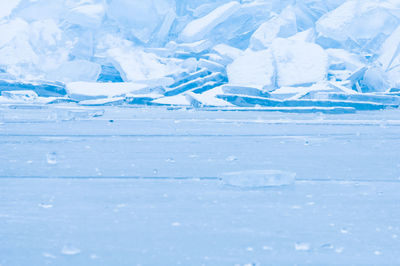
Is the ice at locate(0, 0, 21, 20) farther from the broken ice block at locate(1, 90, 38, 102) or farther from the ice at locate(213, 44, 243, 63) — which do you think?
the ice at locate(213, 44, 243, 63)

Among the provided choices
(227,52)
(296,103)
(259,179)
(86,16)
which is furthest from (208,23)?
(259,179)

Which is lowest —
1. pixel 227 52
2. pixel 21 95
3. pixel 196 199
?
pixel 196 199

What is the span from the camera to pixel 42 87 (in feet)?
11.1

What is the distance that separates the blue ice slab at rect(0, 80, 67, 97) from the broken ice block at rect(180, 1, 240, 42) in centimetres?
132

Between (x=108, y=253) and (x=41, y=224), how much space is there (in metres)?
0.16

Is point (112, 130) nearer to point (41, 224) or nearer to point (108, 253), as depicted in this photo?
point (41, 224)

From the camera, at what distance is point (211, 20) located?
4.28 metres

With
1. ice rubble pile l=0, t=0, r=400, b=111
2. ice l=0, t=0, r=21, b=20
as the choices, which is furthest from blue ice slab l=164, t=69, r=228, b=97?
ice l=0, t=0, r=21, b=20

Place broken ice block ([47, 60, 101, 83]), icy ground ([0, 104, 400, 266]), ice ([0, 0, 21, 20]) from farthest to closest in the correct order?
ice ([0, 0, 21, 20]) < broken ice block ([47, 60, 101, 83]) < icy ground ([0, 104, 400, 266])

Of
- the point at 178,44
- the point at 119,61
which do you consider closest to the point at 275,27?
the point at 178,44

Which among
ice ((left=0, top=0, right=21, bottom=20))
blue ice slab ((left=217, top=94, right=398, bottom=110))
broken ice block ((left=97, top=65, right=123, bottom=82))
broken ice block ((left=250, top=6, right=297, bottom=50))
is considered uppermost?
ice ((left=0, top=0, right=21, bottom=20))

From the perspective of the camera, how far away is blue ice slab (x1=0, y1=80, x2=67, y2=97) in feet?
11.1

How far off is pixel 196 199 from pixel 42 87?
267 centimetres

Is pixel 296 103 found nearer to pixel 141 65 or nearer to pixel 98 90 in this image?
pixel 98 90
